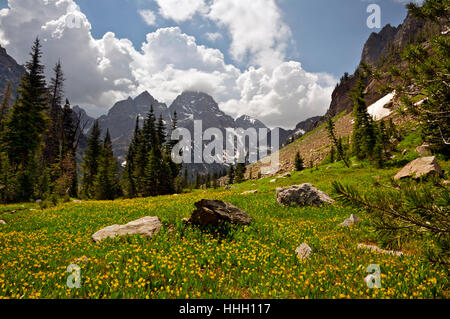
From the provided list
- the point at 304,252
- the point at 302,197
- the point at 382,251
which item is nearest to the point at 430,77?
the point at 382,251

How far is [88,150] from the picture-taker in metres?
52.4

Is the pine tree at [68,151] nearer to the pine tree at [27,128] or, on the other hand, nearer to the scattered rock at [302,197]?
the pine tree at [27,128]

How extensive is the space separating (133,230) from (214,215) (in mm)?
3274

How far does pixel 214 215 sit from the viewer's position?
9086 millimetres

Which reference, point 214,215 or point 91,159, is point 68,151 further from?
point 214,215

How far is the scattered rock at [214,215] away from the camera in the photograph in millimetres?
9086

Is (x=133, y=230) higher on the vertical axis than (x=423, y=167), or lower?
lower

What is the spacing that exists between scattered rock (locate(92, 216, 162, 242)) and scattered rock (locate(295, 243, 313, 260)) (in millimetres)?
5256

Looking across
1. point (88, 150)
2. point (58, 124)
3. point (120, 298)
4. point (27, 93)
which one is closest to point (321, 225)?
point (120, 298)

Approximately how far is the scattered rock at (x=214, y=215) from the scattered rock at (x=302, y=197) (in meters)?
5.48

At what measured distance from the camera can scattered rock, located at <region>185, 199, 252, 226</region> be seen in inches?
358

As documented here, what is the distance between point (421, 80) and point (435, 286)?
400 centimetres

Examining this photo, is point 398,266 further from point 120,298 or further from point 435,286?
point 120,298

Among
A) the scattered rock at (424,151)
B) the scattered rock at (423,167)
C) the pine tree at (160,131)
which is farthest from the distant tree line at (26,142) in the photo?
the scattered rock at (424,151)
